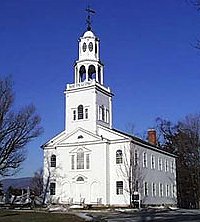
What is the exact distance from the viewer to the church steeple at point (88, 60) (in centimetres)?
5822

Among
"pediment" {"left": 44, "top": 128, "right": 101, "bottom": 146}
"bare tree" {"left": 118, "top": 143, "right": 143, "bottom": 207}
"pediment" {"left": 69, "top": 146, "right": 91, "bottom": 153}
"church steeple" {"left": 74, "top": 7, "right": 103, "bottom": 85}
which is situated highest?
"church steeple" {"left": 74, "top": 7, "right": 103, "bottom": 85}

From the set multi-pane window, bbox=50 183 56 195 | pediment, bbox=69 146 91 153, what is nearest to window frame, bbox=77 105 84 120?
pediment, bbox=69 146 91 153


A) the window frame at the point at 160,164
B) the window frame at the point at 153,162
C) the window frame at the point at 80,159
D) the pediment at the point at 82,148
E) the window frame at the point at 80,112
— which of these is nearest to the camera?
the pediment at the point at 82,148

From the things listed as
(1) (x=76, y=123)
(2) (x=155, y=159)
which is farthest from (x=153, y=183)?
(1) (x=76, y=123)

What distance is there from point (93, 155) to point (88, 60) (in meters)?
12.9

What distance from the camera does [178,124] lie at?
261 ft

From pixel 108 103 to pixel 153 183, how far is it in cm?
1252

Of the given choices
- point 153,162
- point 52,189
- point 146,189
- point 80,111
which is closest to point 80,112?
point 80,111

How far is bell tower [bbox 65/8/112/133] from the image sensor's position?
56.4 metres

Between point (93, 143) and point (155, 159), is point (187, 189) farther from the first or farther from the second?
point (93, 143)

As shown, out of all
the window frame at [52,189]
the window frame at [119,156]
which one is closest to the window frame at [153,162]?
the window frame at [119,156]

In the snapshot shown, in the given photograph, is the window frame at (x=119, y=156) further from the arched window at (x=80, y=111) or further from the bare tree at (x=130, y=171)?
the arched window at (x=80, y=111)

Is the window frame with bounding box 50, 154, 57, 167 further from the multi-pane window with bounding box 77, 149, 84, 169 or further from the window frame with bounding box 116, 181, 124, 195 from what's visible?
the window frame with bounding box 116, 181, 124, 195

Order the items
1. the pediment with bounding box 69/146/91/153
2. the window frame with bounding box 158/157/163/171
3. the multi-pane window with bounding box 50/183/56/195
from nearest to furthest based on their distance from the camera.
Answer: the pediment with bounding box 69/146/91/153
the multi-pane window with bounding box 50/183/56/195
the window frame with bounding box 158/157/163/171
